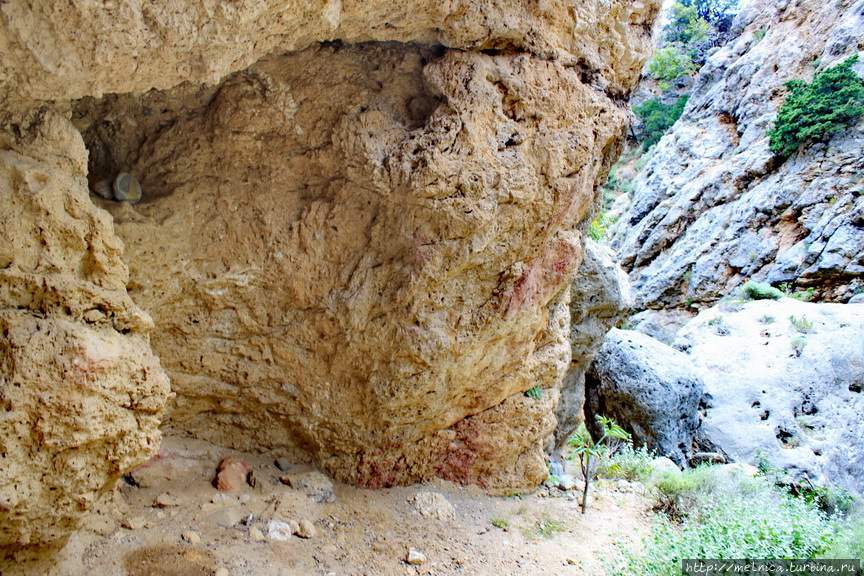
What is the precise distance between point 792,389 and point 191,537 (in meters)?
8.99

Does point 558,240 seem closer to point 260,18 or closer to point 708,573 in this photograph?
point 708,573

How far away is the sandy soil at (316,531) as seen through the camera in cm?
314

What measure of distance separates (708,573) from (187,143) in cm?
449

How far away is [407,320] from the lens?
420cm

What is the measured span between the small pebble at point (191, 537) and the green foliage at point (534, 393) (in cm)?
297

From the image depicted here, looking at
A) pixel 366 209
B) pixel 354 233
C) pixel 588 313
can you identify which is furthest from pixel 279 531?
pixel 588 313

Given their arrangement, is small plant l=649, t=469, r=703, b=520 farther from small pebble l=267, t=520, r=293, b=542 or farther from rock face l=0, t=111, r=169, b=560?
rock face l=0, t=111, r=169, b=560

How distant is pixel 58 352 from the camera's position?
2502mm

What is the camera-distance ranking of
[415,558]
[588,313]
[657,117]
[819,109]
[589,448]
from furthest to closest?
[657,117] < [819,109] < [588,313] < [589,448] < [415,558]

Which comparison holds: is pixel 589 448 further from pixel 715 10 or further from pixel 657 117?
pixel 715 10

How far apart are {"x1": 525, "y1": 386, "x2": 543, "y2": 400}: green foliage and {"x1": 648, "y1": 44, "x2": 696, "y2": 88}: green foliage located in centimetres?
2498

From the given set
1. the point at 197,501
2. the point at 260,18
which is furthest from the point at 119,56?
the point at 197,501

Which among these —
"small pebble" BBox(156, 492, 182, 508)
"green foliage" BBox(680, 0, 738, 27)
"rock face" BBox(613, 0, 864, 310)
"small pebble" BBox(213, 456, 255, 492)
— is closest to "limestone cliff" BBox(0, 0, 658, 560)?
"small pebble" BBox(213, 456, 255, 492)

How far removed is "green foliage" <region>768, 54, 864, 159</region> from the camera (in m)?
12.9
